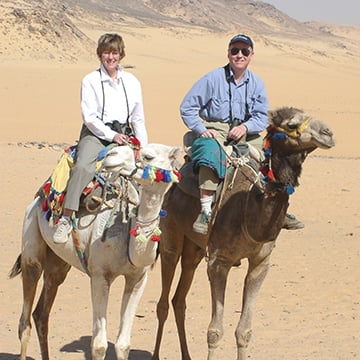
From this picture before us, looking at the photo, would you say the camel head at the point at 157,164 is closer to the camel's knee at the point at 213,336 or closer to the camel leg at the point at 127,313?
the camel leg at the point at 127,313

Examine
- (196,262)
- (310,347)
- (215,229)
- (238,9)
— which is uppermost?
(215,229)

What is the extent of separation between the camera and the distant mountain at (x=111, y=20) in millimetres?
47000

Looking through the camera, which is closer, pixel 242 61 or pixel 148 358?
pixel 242 61

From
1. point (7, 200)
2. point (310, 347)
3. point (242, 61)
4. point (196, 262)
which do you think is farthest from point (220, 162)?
point (7, 200)

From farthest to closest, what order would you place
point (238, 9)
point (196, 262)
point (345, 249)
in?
point (238, 9), point (345, 249), point (196, 262)

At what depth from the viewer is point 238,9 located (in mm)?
149875

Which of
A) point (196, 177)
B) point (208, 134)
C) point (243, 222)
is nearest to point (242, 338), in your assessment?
point (243, 222)

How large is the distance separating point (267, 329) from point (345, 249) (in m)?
4.19

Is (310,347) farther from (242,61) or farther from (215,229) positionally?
(242,61)

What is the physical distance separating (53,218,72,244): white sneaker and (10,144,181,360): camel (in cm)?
6

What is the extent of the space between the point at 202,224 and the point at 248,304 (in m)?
0.79

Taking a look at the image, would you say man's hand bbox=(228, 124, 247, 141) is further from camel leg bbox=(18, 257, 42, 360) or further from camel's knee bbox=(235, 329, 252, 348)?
camel leg bbox=(18, 257, 42, 360)

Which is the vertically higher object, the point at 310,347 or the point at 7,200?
the point at 310,347

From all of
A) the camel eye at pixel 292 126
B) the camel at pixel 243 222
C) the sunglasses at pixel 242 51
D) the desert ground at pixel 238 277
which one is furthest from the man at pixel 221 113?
the desert ground at pixel 238 277
